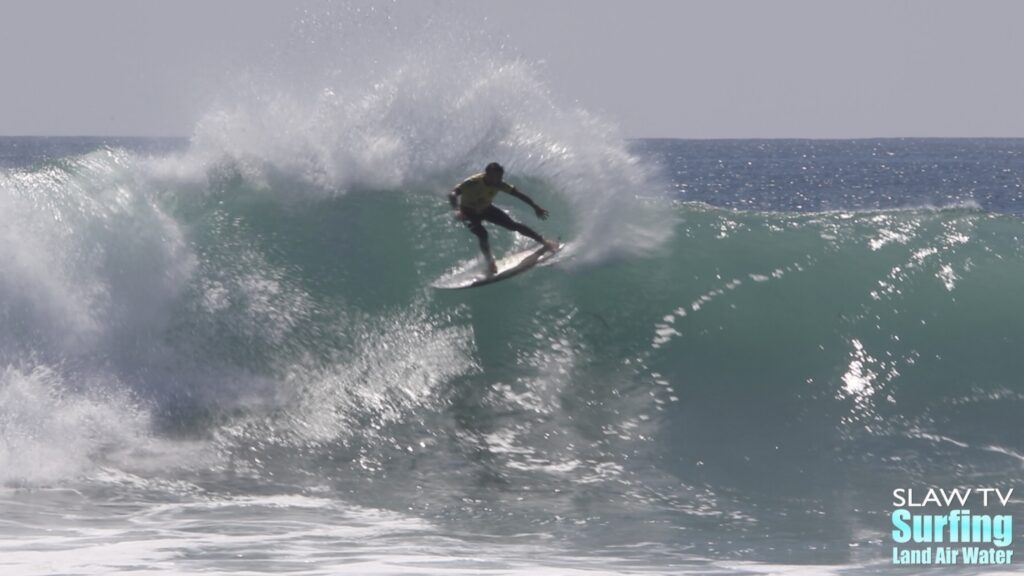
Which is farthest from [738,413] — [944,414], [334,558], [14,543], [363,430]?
[14,543]

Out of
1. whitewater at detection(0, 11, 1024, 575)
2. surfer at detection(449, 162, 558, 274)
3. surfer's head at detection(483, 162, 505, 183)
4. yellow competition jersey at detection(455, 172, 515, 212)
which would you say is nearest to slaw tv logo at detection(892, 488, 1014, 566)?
whitewater at detection(0, 11, 1024, 575)

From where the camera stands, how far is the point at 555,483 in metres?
9.48

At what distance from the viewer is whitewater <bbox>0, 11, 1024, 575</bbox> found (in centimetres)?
859

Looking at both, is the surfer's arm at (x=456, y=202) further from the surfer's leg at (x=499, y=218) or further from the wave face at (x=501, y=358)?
the wave face at (x=501, y=358)

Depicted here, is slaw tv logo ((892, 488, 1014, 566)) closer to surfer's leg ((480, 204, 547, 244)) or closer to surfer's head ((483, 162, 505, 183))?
surfer's leg ((480, 204, 547, 244))

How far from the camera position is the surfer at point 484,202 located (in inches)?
448

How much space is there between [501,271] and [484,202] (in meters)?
0.80

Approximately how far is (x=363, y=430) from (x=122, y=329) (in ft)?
7.75

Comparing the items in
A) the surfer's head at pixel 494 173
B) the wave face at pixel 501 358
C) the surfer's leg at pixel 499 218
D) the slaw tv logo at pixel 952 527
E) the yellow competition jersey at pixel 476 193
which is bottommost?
the slaw tv logo at pixel 952 527

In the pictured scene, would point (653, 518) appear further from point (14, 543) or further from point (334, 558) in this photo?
point (14, 543)

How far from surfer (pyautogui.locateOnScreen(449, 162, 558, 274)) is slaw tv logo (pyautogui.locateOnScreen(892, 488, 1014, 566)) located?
398 centimetres

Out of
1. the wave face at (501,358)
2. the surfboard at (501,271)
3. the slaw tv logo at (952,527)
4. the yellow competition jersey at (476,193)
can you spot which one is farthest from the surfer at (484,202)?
the slaw tv logo at (952,527)

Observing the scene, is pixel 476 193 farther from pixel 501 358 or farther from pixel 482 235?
pixel 501 358

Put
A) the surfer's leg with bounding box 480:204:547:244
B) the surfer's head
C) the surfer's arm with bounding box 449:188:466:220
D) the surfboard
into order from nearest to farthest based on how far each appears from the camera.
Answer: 1. the surfer's head
2. the surfer's arm with bounding box 449:188:466:220
3. the surfer's leg with bounding box 480:204:547:244
4. the surfboard
